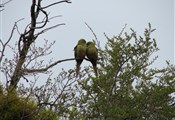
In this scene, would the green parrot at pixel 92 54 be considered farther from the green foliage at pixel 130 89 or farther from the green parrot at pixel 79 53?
the green foliage at pixel 130 89

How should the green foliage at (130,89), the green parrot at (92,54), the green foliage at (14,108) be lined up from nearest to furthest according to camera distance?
1. the green foliage at (14,108)
2. the green parrot at (92,54)
3. the green foliage at (130,89)

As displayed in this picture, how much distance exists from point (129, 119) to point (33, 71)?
9.28 meters

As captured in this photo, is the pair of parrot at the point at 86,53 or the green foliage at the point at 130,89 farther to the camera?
the green foliage at the point at 130,89

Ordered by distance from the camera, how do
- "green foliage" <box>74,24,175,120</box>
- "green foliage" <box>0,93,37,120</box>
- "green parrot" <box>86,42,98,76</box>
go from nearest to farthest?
"green foliage" <box>0,93,37,120</box>, "green parrot" <box>86,42,98,76</box>, "green foliage" <box>74,24,175,120</box>

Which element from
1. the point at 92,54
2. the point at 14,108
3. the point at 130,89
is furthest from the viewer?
the point at 130,89

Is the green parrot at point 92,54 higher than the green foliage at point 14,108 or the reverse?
higher

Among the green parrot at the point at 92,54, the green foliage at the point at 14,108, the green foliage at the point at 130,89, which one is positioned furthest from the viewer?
the green foliage at the point at 130,89

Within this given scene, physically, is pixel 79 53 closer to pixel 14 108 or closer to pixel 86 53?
pixel 86 53

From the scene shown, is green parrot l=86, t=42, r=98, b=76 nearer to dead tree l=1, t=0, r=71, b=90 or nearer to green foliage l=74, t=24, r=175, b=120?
dead tree l=1, t=0, r=71, b=90

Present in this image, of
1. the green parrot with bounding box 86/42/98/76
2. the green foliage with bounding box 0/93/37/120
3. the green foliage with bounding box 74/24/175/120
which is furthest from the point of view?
the green foliage with bounding box 74/24/175/120

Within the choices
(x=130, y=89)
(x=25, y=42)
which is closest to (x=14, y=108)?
(x=25, y=42)

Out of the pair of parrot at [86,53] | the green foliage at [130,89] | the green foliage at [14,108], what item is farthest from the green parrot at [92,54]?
the green foliage at [130,89]

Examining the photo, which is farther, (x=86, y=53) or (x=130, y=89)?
(x=130, y=89)

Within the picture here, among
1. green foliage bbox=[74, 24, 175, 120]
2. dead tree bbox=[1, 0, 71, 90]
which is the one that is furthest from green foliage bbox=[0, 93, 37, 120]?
green foliage bbox=[74, 24, 175, 120]
